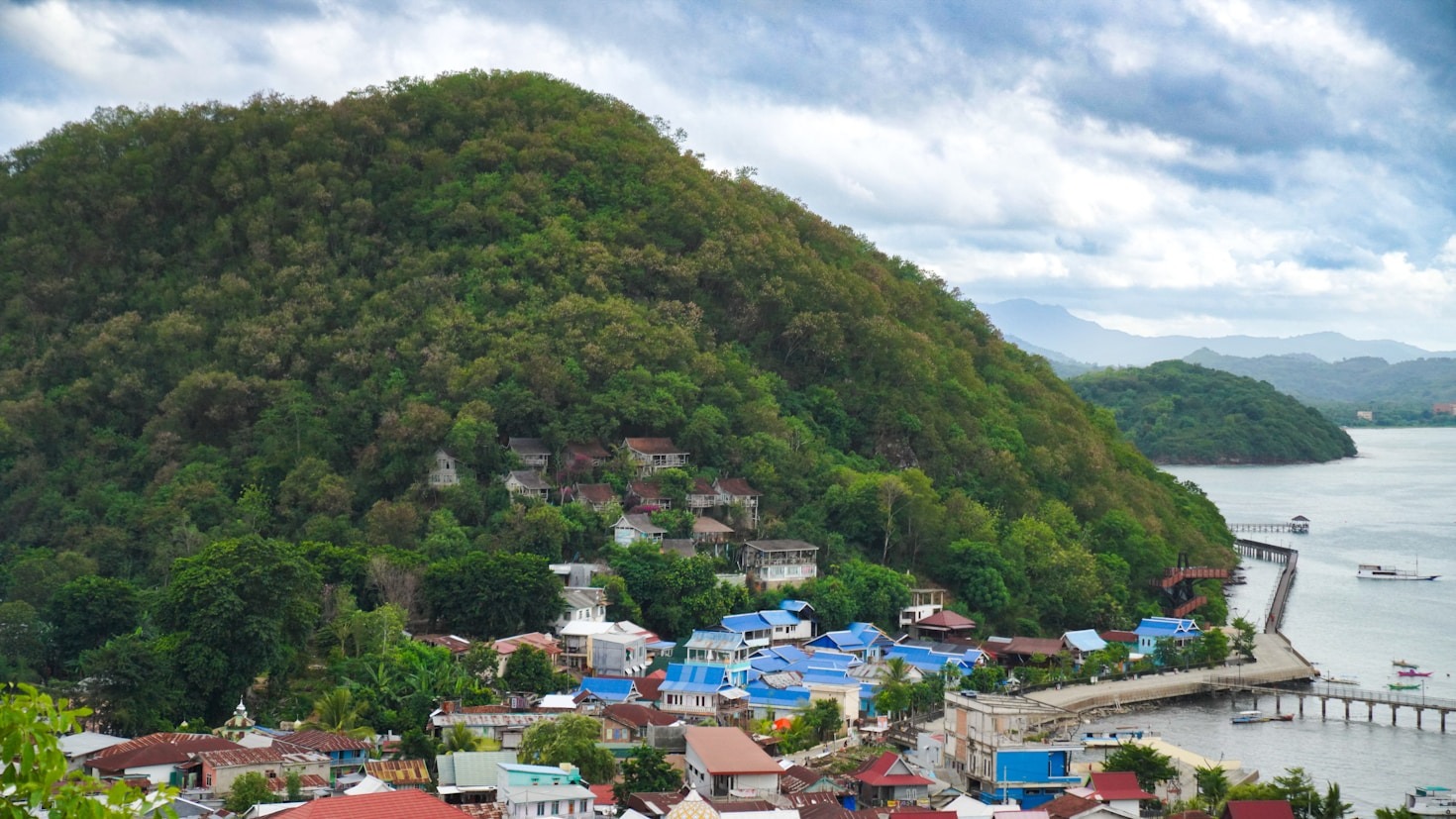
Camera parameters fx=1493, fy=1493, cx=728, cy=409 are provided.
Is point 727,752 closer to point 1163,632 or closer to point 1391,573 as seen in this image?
point 1163,632

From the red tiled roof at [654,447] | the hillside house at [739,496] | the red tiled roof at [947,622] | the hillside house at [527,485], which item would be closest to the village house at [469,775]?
the hillside house at [527,485]

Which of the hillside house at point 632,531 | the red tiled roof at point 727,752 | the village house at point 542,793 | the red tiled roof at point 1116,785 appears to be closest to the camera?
the village house at point 542,793

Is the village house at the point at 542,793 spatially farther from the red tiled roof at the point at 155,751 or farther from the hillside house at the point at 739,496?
the hillside house at the point at 739,496

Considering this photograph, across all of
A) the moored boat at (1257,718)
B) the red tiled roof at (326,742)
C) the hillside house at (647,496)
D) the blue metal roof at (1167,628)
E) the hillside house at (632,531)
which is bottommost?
the moored boat at (1257,718)

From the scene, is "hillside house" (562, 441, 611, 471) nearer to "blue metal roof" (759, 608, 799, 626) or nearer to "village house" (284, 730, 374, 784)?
"blue metal roof" (759, 608, 799, 626)

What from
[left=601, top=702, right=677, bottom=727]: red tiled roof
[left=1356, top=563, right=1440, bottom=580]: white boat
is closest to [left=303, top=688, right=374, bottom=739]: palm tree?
[left=601, top=702, right=677, bottom=727]: red tiled roof

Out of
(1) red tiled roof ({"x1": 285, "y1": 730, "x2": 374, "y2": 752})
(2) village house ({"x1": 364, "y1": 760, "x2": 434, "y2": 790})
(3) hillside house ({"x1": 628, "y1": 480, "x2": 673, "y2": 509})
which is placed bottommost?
(2) village house ({"x1": 364, "y1": 760, "x2": 434, "y2": 790})

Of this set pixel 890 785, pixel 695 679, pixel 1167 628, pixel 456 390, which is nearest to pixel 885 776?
pixel 890 785
